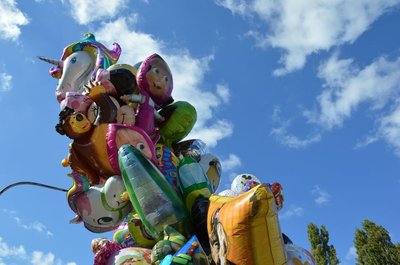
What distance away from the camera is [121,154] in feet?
12.3

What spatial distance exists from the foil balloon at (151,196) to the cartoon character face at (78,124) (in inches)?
28.3

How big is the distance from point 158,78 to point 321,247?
12.4 metres

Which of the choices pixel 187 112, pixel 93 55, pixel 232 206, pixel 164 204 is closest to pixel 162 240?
pixel 164 204

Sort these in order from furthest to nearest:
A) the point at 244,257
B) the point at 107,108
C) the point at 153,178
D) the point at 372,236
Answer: the point at 372,236 → the point at 107,108 → the point at 153,178 → the point at 244,257

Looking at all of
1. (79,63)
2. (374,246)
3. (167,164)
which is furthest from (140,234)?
(374,246)

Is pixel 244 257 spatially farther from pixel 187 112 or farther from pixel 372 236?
pixel 372 236

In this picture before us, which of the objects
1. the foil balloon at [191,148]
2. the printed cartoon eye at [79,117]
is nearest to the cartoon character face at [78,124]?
the printed cartoon eye at [79,117]

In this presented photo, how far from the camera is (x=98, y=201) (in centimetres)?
403

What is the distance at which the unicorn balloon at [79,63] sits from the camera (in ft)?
17.4

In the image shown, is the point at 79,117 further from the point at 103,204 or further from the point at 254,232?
the point at 254,232

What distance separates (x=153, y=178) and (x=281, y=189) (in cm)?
161

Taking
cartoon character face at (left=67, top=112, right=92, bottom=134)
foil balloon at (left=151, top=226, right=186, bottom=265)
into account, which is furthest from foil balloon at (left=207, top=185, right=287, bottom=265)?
cartoon character face at (left=67, top=112, right=92, bottom=134)

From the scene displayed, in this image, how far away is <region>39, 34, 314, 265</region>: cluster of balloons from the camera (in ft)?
9.13

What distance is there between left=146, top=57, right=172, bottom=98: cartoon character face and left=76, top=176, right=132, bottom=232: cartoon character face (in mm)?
1205
